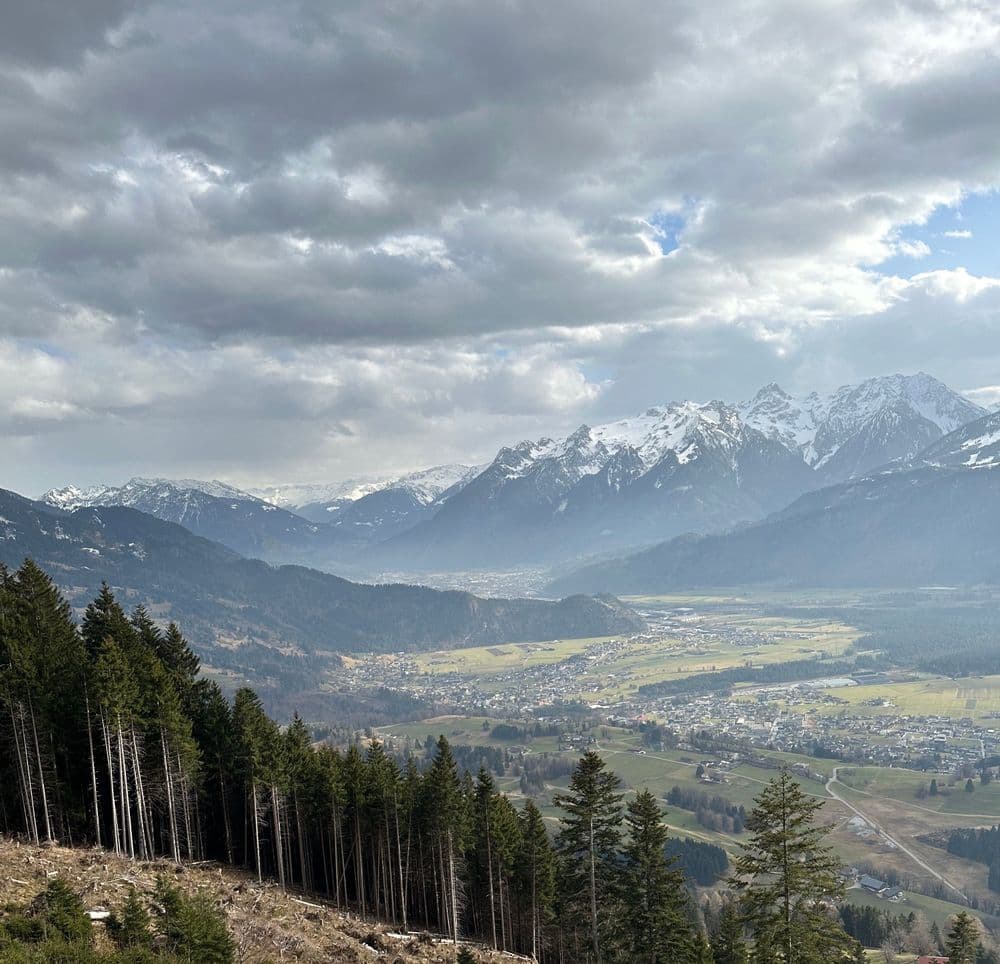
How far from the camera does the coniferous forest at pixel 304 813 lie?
40.8m

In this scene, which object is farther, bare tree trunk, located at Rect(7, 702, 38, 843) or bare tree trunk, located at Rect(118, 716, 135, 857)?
bare tree trunk, located at Rect(7, 702, 38, 843)

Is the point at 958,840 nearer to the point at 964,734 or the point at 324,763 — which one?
the point at 964,734

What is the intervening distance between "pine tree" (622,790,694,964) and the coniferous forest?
0.09 meters

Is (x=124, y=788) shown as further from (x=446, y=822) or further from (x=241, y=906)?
(x=446, y=822)

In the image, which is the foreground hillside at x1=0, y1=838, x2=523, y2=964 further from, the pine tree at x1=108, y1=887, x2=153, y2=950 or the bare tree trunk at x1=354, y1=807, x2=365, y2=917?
the bare tree trunk at x1=354, y1=807, x2=365, y2=917

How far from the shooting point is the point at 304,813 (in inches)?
2025

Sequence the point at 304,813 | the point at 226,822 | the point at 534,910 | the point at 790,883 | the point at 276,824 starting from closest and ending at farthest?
the point at 790,883
the point at 276,824
the point at 534,910
the point at 226,822
the point at 304,813

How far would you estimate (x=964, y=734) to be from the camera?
580 ft

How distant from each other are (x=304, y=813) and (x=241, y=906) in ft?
69.3

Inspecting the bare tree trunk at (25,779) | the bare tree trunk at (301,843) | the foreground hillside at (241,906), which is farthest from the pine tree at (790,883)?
the bare tree trunk at (25,779)

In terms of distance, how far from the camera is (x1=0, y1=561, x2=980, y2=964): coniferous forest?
40750 millimetres

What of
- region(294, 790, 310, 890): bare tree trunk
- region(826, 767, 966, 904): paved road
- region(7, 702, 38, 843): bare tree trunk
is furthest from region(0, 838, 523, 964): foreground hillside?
region(826, 767, 966, 904): paved road

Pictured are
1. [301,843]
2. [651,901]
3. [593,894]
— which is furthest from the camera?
[301,843]

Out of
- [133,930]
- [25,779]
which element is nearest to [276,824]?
[25,779]
